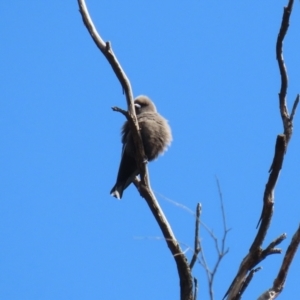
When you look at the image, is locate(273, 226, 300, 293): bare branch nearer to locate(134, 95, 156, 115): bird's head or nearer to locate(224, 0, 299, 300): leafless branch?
locate(224, 0, 299, 300): leafless branch

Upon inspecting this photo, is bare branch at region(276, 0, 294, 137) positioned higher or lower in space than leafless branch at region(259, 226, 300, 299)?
higher

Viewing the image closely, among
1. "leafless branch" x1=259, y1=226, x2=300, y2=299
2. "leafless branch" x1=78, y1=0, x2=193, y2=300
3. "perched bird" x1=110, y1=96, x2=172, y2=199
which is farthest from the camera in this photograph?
"perched bird" x1=110, y1=96, x2=172, y2=199

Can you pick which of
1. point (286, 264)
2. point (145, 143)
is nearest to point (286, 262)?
point (286, 264)

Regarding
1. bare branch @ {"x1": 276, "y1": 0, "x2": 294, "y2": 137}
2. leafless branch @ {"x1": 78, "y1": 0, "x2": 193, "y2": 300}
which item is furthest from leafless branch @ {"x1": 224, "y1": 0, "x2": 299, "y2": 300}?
leafless branch @ {"x1": 78, "y1": 0, "x2": 193, "y2": 300}

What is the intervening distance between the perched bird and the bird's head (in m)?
0.19

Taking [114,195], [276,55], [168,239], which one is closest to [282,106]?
[276,55]

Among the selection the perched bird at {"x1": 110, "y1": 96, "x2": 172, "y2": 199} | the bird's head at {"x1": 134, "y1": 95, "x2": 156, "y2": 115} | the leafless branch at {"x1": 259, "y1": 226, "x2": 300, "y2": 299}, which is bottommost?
the leafless branch at {"x1": 259, "y1": 226, "x2": 300, "y2": 299}

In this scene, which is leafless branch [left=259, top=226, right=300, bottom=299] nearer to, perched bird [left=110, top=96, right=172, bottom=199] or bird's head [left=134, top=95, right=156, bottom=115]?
perched bird [left=110, top=96, right=172, bottom=199]

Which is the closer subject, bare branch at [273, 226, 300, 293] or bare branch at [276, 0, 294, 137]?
bare branch at [273, 226, 300, 293]

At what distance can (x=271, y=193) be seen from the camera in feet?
11.5

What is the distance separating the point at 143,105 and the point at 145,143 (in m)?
0.97

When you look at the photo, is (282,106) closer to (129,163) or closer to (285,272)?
(285,272)

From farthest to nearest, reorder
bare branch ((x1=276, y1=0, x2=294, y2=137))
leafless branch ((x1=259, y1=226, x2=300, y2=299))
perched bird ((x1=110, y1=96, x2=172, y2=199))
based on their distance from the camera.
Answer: perched bird ((x1=110, y1=96, x2=172, y2=199))
bare branch ((x1=276, y1=0, x2=294, y2=137))
leafless branch ((x1=259, y1=226, x2=300, y2=299))

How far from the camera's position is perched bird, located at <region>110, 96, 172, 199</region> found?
6.48 meters
